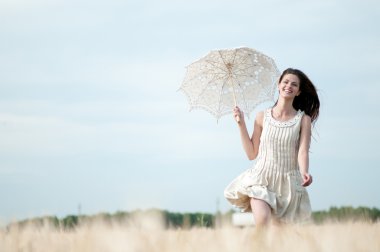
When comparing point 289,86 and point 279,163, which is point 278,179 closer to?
point 279,163

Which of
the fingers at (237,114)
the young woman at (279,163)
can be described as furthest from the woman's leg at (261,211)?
the fingers at (237,114)

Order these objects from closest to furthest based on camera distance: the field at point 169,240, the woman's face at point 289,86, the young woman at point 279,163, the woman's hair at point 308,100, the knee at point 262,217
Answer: the field at point 169,240 < the knee at point 262,217 < the young woman at point 279,163 < the woman's face at point 289,86 < the woman's hair at point 308,100

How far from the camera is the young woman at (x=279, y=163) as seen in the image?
534 centimetres

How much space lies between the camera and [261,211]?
5230mm

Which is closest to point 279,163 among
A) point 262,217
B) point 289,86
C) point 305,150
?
point 305,150

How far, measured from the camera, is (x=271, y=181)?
17.8ft

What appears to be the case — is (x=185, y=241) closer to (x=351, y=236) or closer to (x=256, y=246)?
(x=256, y=246)

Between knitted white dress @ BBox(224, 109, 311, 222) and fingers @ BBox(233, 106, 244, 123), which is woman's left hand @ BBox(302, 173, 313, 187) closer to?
knitted white dress @ BBox(224, 109, 311, 222)

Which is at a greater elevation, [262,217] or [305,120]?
[305,120]

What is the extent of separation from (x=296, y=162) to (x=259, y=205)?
1.81ft

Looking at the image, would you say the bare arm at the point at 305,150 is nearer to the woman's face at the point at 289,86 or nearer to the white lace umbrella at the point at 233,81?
the woman's face at the point at 289,86

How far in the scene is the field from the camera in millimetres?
2609

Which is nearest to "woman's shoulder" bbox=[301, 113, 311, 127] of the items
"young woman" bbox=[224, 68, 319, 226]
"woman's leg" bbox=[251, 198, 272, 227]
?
"young woman" bbox=[224, 68, 319, 226]

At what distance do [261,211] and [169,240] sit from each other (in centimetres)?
255
